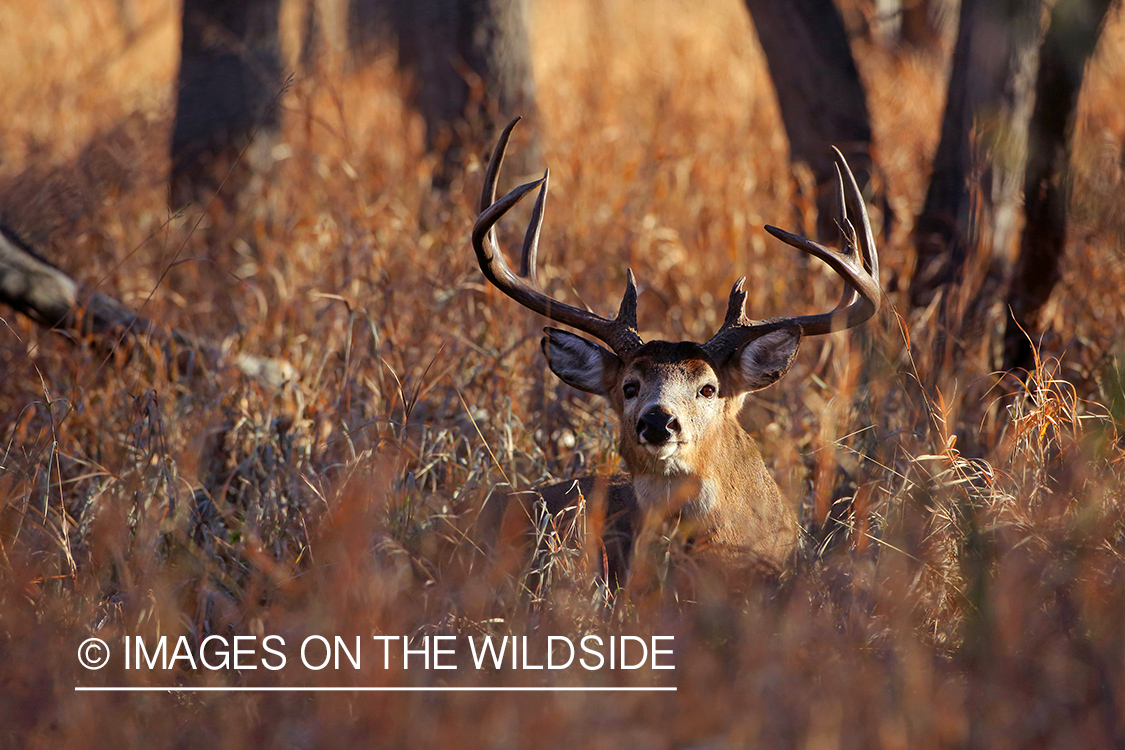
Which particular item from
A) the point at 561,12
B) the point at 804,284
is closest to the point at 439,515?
the point at 804,284

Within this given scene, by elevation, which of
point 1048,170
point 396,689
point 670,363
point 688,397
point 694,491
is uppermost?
point 1048,170

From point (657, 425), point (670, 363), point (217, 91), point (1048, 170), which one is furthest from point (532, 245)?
point (217, 91)

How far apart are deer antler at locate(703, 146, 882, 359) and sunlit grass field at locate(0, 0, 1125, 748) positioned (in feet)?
0.47

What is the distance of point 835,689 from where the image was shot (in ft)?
9.93

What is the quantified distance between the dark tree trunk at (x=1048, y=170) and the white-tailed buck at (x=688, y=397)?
1.47m

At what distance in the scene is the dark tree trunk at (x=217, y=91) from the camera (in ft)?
26.8

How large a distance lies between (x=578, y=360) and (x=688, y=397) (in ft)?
1.87

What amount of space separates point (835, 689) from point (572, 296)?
3.63 meters

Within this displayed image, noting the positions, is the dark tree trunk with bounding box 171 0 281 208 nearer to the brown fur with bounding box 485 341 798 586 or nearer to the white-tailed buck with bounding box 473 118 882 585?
the white-tailed buck with bounding box 473 118 882 585

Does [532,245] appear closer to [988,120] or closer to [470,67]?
[988,120]

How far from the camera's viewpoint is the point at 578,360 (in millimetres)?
4613

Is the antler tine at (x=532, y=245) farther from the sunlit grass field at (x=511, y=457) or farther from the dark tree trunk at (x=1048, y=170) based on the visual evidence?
the dark tree trunk at (x=1048, y=170)

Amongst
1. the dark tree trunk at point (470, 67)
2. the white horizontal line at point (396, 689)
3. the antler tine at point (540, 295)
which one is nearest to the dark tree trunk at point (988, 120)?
the antler tine at point (540, 295)

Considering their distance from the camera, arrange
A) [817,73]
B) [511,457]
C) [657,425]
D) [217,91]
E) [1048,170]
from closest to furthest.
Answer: [657,425]
[511,457]
[1048,170]
[817,73]
[217,91]
